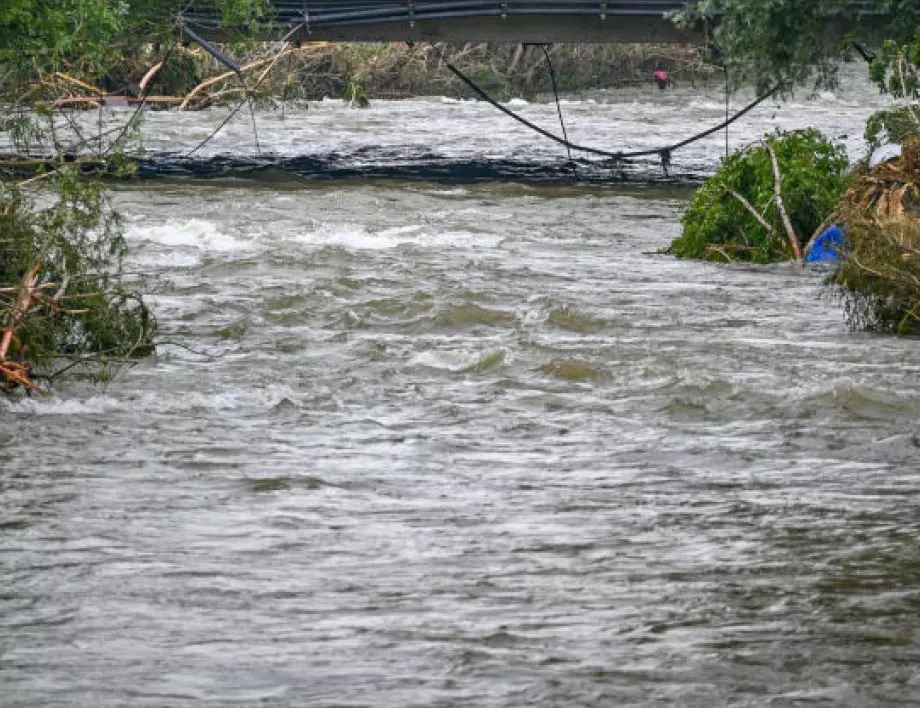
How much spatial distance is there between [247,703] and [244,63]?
108 feet

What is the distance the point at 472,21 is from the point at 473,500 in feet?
65.3

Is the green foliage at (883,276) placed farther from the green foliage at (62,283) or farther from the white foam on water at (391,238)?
the white foam on water at (391,238)

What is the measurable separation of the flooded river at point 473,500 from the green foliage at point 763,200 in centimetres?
81

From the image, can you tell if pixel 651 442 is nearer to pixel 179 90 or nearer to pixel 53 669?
pixel 53 669

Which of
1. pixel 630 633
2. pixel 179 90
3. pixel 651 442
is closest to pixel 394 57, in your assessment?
pixel 179 90

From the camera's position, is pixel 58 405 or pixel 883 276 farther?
pixel 883 276

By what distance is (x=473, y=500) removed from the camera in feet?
28.4

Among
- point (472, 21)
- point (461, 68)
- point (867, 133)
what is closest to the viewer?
point (867, 133)

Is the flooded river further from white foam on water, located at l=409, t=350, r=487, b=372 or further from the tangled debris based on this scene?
the tangled debris

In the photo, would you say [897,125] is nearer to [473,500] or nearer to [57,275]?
[57,275]

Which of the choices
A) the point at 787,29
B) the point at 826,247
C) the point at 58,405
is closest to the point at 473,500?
the point at 58,405

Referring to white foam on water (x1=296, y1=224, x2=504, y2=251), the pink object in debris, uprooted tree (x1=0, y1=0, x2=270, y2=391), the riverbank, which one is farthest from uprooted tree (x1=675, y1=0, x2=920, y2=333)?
the pink object in debris

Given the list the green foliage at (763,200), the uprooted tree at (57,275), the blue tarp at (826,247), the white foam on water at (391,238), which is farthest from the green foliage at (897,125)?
the uprooted tree at (57,275)

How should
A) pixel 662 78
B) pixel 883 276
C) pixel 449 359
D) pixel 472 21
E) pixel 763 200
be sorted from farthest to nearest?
pixel 662 78 → pixel 472 21 → pixel 763 200 → pixel 883 276 → pixel 449 359
